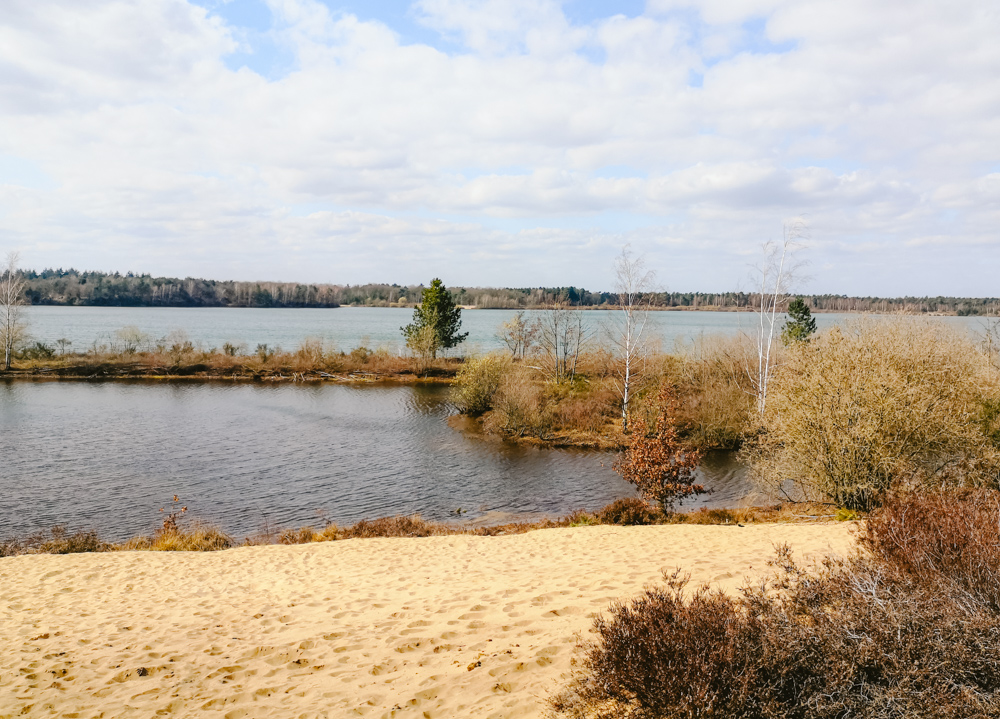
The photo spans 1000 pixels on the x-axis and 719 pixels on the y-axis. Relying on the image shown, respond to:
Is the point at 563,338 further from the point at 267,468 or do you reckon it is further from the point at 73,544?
the point at 73,544

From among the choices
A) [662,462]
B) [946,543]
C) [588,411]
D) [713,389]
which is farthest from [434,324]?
[946,543]

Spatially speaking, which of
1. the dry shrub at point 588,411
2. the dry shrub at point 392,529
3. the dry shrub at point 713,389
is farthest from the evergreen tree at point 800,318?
the dry shrub at point 392,529

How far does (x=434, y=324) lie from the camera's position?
64.6 m

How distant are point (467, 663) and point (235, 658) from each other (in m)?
3.25

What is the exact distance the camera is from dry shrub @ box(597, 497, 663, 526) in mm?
20250

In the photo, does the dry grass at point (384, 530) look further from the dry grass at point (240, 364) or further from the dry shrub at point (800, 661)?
the dry grass at point (240, 364)

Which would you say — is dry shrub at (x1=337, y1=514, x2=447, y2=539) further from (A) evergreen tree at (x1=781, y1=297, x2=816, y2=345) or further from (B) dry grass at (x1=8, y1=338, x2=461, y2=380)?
A: (B) dry grass at (x1=8, y1=338, x2=461, y2=380)

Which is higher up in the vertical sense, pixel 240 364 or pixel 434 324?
pixel 434 324

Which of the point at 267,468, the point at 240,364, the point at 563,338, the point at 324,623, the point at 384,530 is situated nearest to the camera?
the point at 324,623

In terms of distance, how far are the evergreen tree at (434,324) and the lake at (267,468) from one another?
18.8m

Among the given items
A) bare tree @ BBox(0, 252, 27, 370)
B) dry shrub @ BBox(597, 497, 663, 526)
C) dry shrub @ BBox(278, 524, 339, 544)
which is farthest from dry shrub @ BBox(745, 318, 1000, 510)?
bare tree @ BBox(0, 252, 27, 370)

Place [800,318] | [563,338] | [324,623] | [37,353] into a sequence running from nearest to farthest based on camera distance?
[324,623] < [800,318] < [563,338] < [37,353]

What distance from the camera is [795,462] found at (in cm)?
2002

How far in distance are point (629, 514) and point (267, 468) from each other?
1737 centimetres
